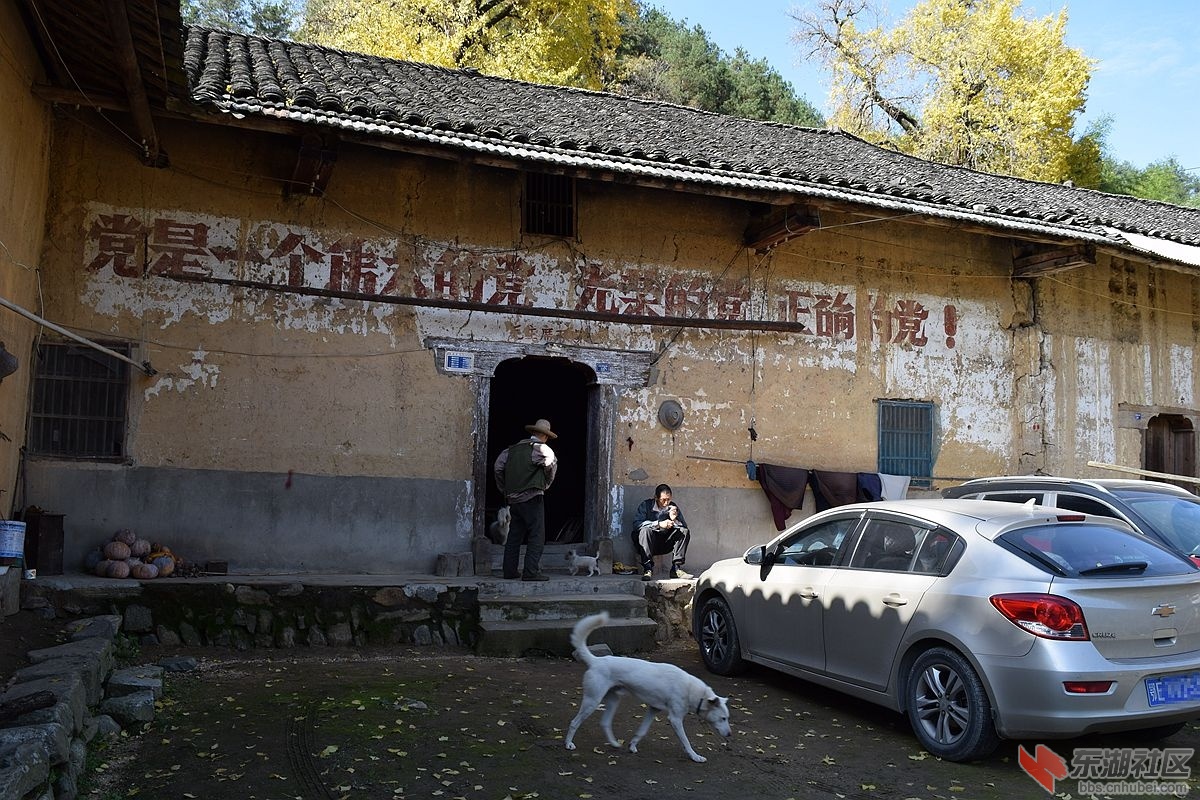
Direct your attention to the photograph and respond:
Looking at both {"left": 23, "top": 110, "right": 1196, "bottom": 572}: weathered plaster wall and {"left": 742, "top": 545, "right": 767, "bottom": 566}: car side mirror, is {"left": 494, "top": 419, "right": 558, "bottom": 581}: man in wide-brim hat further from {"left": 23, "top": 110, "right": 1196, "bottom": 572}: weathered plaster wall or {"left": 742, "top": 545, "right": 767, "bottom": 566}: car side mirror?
{"left": 742, "top": 545, "right": 767, "bottom": 566}: car side mirror

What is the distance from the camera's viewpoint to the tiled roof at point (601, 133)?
8516 mm

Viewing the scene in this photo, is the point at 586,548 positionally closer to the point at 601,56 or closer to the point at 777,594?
the point at 777,594

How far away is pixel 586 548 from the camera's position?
1025 cm

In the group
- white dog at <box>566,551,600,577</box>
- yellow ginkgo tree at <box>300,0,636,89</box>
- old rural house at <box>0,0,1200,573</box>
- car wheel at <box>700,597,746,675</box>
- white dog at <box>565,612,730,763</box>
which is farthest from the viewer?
yellow ginkgo tree at <box>300,0,636,89</box>

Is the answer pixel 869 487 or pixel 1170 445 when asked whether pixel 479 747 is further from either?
pixel 1170 445

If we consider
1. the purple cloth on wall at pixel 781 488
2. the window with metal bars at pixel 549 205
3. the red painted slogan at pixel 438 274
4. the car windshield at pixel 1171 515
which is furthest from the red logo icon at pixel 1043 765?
the window with metal bars at pixel 549 205

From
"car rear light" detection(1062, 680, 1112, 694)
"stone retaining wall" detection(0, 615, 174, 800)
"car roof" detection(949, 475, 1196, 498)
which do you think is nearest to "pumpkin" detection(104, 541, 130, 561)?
"stone retaining wall" detection(0, 615, 174, 800)

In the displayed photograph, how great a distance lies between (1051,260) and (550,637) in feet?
27.4

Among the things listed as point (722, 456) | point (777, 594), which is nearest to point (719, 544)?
point (722, 456)

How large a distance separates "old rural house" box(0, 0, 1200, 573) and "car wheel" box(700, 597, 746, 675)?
262 centimetres

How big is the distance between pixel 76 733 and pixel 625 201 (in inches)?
304

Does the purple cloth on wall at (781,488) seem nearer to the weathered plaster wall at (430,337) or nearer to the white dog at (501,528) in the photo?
the weathered plaster wall at (430,337)

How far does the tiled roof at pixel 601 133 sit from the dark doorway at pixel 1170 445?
2.71 meters

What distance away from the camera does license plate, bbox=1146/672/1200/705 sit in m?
5.05
